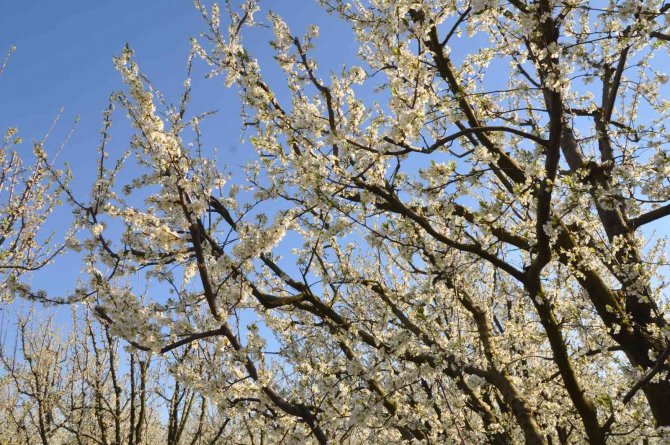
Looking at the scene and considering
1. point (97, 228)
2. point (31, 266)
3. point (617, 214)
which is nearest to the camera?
point (97, 228)

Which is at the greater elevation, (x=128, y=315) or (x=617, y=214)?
(x=617, y=214)

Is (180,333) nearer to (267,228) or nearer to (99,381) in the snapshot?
(267,228)

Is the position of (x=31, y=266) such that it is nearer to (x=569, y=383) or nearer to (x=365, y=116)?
(x=365, y=116)

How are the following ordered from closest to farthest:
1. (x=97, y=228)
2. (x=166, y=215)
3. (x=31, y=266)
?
1. (x=97, y=228)
2. (x=166, y=215)
3. (x=31, y=266)

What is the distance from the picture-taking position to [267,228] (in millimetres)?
3500

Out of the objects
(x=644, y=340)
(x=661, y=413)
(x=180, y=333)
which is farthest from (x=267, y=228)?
(x=661, y=413)

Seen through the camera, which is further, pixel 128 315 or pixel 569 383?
pixel 569 383

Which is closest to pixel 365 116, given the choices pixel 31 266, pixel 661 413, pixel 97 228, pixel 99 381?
pixel 97 228

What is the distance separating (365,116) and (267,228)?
5.32 feet

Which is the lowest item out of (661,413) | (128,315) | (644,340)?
(661,413)

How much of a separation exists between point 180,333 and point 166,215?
87 cm

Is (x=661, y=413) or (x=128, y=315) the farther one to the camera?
(x=661, y=413)

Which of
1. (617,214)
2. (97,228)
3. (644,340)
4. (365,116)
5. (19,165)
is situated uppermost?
(19,165)

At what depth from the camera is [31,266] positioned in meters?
6.00
